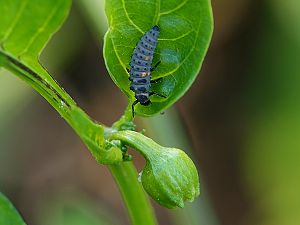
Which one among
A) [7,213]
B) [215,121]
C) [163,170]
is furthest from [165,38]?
[215,121]

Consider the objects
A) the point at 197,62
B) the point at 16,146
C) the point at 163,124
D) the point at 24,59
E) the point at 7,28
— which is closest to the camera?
the point at 7,28

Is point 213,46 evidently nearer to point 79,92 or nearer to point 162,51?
point 79,92

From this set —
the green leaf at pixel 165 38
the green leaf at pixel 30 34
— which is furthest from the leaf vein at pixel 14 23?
the green leaf at pixel 165 38

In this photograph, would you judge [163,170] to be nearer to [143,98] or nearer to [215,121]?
[143,98]

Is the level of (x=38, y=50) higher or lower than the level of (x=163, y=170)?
higher

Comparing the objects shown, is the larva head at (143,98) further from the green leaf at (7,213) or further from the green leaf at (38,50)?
the green leaf at (7,213)

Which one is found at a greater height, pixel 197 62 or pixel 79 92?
pixel 197 62

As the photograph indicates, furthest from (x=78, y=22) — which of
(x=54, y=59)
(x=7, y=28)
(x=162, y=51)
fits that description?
(x=7, y=28)
